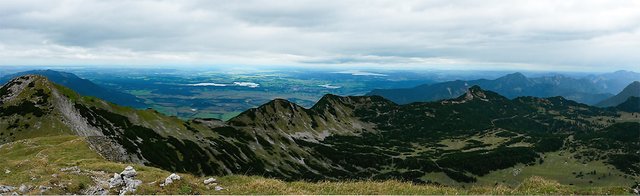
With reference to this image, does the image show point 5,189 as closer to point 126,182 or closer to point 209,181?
point 126,182

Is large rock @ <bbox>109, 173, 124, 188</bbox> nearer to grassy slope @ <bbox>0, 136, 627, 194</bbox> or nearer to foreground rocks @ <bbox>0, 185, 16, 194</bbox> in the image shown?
grassy slope @ <bbox>0, 136, 627, 194</bbox>

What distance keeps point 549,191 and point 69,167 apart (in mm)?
36772

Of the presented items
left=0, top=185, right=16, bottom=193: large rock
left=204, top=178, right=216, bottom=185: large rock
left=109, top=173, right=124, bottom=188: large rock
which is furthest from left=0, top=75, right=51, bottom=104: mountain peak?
left=204, top=178, right=216, bottom=185: large rock

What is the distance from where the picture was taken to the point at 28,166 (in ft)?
114

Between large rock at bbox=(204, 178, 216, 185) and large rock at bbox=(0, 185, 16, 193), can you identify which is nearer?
large rock at bbox=(0, 185, 16, 193)

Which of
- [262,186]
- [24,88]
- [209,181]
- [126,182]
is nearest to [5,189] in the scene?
[126,182]

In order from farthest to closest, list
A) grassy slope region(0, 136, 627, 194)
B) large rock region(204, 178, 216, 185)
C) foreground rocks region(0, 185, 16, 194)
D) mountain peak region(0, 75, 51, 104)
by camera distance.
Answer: mountain peak region(0, 75, 51, 104)
large rock region(204, 178, 216, 185)
foreground rocks region(0, 185, 16, 194)
grassy slope region(0, 136, 627, 194)

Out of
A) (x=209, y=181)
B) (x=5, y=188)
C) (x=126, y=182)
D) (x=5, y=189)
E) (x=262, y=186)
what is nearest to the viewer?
(x=262, y=186)

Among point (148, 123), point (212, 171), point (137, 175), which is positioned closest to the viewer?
point (137, 175)

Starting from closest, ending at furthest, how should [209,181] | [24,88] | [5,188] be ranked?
[5,188], [209,181], [24,88]

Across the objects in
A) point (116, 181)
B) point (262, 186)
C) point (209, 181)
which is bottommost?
point (116, 181)

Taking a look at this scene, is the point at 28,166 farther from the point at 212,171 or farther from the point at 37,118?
the point at 212,171

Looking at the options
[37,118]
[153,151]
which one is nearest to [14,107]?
[37,118]

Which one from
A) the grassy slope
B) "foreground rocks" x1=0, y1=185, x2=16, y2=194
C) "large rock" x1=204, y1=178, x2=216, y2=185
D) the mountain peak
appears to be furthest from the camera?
the mountain peak
